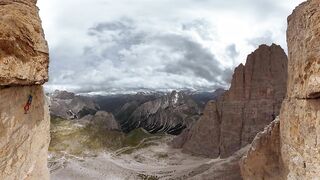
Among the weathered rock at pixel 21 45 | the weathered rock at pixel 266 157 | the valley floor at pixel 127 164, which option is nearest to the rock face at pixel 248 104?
the valley floor at pixel 127 164

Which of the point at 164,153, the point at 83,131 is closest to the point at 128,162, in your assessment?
the point at 164,153

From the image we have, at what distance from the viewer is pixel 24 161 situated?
69.3ft

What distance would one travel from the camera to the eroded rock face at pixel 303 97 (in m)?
23.7

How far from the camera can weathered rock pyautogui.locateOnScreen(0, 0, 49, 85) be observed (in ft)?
61.2

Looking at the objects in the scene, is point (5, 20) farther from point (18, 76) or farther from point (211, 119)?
point (211, 119)

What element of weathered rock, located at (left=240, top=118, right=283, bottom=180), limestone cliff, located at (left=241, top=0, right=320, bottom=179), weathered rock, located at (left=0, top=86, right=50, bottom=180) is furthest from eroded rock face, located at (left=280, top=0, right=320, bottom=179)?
weathered rock, located at (left=0, top=86, right=50, bottom=180)

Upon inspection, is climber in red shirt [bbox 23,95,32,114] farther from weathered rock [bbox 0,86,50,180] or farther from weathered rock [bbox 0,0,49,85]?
weathered rock [bbox 0,0,49,85]

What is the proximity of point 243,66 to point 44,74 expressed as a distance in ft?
398

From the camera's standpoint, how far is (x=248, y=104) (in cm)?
13462

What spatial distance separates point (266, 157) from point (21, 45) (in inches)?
1032

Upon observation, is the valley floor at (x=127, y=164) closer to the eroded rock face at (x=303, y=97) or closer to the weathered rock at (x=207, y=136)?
the weathered rock at (x=207, y=136)

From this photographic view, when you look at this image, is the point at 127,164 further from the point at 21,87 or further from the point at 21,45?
the point at 21,45

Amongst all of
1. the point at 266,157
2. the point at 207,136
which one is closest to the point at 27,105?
the point at 266,157

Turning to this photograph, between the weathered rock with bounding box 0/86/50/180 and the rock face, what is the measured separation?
10873 centimetres
